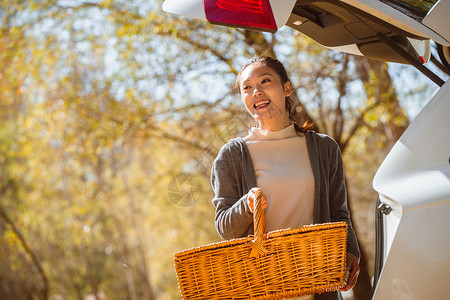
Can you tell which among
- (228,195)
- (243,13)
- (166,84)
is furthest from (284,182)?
(166,84)

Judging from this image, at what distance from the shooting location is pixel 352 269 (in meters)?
2.08

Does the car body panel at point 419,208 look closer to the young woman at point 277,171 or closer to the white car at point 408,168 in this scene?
the white car at point 408,168

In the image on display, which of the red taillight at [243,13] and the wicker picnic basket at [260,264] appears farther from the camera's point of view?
the red taillight at [243,13]

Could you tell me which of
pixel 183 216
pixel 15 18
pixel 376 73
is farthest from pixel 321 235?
pixel 183 216

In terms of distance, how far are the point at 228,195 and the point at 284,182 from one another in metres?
0.23

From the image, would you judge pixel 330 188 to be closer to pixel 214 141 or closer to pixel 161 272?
pixel 214 141

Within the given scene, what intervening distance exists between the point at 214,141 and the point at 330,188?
420 centimetres

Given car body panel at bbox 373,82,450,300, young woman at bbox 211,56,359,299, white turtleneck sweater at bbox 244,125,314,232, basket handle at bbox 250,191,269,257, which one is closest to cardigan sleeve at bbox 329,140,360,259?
young woman at bbox 211,56,359,299

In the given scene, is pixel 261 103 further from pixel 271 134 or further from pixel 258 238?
pixel 258 238

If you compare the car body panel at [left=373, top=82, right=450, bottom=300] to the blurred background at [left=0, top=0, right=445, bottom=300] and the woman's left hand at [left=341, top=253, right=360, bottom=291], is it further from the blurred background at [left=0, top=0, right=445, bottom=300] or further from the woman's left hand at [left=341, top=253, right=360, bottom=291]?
the blurred background at [left=0, top=0, right=445, bottom=300]

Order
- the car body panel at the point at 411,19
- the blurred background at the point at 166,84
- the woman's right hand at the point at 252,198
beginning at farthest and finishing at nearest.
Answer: the blurred background at the point at 166,84, the car body panel at the point at 411,19, the woman's right hand at the point at 252,198

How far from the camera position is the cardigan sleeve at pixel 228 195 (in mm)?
1980

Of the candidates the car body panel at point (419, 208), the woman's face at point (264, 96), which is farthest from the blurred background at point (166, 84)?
the car body panel at point (419, 208)

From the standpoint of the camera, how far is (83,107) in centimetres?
731
